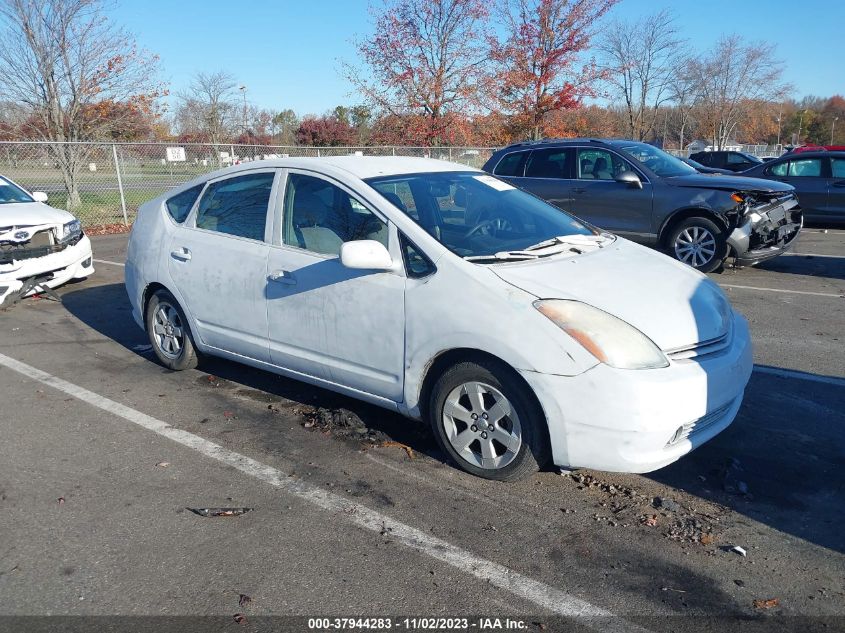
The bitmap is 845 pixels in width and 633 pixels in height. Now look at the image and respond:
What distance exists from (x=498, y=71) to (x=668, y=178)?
14.7m

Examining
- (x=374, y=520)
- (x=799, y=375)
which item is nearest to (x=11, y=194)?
(x=374, y=520)

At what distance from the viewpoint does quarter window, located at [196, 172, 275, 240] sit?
4629 millimetres

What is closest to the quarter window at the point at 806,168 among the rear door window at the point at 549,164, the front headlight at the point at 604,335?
the rear door window at the point at 549,164

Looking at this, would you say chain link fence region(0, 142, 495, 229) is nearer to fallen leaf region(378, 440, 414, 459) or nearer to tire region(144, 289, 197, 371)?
tire region(144, 289, 197, 371)

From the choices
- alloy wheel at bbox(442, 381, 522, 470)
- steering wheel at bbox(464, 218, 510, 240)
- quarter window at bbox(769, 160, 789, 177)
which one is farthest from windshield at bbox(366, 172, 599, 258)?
quarter window at bbox(769, 160, 789, 177)

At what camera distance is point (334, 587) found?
2801 millimetres

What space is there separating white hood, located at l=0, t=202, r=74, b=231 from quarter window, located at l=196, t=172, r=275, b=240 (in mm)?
3887

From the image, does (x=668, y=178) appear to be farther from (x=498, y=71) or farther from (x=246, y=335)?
(x=498, y=71)

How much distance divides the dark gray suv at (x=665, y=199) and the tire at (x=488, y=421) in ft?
21.3

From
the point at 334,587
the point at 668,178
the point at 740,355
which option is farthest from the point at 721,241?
the point at 334,587

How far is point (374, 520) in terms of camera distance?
3.31 m

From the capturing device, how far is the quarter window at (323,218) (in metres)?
4.06

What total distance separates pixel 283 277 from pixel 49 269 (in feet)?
16.6

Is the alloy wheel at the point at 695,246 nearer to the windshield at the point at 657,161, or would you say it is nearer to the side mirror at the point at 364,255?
the windshield at the point at 657,161
